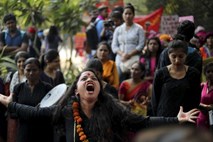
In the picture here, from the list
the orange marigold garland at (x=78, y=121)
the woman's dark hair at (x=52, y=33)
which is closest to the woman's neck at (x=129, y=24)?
the woman's dark hair at (x=52, y=33)

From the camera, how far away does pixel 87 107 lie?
14.9 feet

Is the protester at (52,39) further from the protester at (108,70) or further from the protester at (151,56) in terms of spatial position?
the protester at (108,70)

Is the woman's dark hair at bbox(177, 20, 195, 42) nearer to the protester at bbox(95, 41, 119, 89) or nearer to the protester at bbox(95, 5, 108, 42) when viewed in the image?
the protester at bbox(95, 41, 119, 89)

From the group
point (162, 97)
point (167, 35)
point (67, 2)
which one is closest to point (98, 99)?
point (162, 97)

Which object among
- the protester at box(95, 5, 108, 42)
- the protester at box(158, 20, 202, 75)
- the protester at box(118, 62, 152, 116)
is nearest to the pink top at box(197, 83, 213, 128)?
the protester at box(158, 20, 202, 75)

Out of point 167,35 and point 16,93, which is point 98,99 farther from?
point 167,35

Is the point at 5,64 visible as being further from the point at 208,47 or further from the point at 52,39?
the point at 52,39

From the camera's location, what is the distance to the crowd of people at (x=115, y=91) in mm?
4496

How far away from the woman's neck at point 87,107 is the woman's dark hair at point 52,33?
9031 mm

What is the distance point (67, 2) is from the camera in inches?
492

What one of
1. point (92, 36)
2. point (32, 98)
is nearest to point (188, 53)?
point (32, 98)

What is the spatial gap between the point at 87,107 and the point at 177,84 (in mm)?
1552

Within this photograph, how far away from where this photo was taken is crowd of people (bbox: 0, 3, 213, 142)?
4.50m

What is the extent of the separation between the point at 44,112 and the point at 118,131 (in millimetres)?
671
